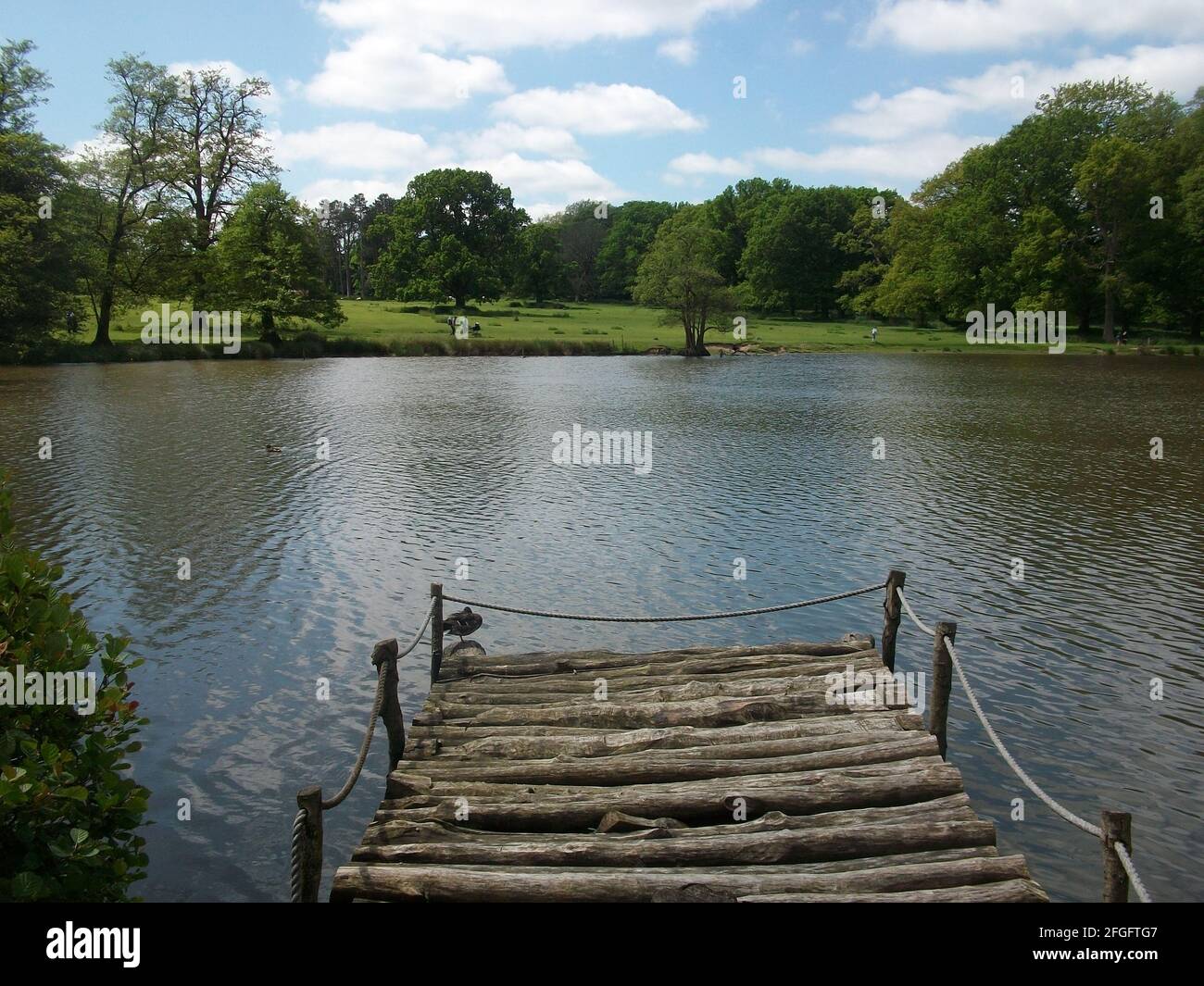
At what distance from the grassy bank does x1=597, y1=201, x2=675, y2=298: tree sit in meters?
32.1

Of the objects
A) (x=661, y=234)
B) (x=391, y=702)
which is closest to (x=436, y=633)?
(x=391, y=702)

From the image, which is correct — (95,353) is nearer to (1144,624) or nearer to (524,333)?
(524,333)

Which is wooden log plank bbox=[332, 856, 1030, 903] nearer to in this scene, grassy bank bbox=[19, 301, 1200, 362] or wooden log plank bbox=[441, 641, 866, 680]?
wooden log plank bbox=[441, 641, 866, 680]

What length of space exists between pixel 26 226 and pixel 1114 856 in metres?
73.4

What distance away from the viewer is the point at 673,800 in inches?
360

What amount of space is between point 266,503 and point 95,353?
54.2 m

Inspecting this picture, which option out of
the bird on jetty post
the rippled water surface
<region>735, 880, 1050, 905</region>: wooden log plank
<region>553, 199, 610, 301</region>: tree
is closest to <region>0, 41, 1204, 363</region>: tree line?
<region>553, 199, 610, 301</region>: tree

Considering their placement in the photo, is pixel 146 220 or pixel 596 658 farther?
pixel 146 220

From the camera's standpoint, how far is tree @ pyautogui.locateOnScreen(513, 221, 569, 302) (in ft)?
427

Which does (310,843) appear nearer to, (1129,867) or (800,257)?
(1129,867)

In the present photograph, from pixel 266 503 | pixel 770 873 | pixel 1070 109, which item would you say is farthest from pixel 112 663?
pixel 1070 109

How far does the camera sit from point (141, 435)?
121 ft

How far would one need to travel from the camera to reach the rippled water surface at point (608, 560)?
1158cm
